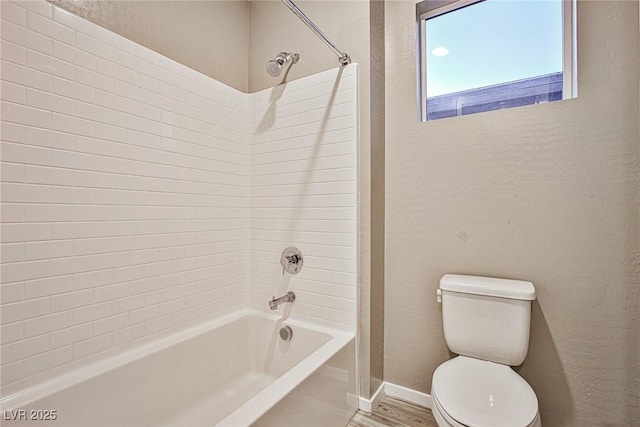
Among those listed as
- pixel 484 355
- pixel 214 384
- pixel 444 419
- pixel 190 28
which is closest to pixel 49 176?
pixel 190 28

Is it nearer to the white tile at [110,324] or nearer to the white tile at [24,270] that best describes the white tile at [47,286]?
the white tile at [24,270]

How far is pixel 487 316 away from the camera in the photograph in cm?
148

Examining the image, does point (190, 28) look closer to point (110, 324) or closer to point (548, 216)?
point (110, 324)

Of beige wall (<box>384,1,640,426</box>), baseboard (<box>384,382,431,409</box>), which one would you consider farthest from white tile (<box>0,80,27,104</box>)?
baseboard (<box>384,382,431,409</box>)

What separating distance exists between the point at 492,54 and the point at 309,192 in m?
1.29

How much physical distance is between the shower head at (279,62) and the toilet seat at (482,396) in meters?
1.70

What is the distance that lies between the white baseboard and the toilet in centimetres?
47

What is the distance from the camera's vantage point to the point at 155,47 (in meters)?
1.60

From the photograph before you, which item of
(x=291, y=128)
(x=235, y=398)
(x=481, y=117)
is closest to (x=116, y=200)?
(x=291, y=128)

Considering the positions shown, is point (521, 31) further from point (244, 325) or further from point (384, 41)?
point (244, 325)

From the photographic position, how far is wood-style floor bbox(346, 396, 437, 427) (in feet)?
5.41

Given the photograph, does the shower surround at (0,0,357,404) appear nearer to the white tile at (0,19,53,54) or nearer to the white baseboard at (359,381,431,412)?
the white tile at (0,19,53,54)

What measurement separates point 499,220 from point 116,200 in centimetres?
186

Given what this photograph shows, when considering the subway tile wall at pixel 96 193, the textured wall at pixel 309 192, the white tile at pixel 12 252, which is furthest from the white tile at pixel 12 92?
the textured wall at pixel 309 192
